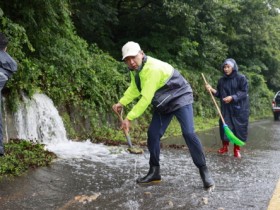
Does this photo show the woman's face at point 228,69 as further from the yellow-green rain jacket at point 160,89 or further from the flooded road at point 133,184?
the yellow-green rain jacket at point 160,89

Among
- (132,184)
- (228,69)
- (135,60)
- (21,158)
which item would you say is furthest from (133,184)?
(228,69)

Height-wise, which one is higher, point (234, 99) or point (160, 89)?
point (160, 89)

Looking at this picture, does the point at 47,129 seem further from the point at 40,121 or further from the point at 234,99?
the point at 234,99

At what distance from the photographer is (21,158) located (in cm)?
658

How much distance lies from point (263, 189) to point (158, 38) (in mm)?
13576

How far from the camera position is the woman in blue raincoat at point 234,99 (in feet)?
27.3

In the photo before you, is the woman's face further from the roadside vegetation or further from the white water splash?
the roadside vegetation

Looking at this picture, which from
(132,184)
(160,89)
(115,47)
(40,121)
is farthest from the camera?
(115,47)

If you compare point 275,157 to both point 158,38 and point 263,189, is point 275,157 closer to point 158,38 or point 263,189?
point 263,189

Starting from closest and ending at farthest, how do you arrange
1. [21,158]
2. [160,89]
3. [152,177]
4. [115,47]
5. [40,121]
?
1. [160,89]
2. [152,177]
3. [21,158]
4. [40,121]
5. [115,47]

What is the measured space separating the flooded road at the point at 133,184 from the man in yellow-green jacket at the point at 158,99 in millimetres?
392

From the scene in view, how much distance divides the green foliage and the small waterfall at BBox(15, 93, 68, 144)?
1.01m

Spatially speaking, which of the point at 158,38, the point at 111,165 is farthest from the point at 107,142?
the point at 158,38

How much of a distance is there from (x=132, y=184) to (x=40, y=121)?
4.22 meters
